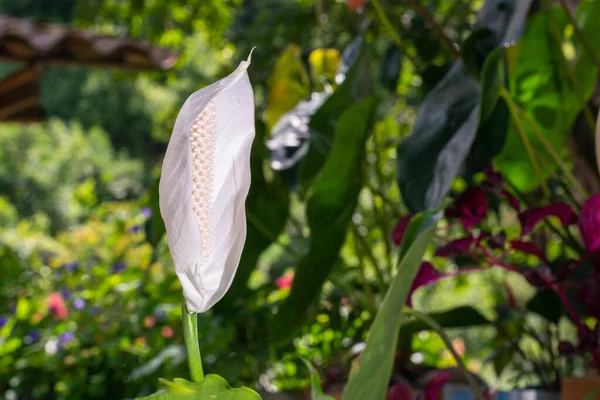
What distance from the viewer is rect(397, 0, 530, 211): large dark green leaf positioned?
1.52ft

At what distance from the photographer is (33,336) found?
1.23m

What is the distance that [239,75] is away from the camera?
257 millimetres

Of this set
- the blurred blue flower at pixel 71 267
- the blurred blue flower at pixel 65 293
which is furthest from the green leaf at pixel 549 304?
the blurred blue flower at pixel 71 267

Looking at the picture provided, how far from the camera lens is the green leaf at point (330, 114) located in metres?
0.67

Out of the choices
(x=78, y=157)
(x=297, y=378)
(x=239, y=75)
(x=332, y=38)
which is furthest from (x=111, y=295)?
(x=78, y=157)

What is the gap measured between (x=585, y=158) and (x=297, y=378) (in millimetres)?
419

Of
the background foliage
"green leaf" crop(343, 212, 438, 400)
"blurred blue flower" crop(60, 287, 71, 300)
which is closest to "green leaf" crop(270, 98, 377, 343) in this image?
the background foliage

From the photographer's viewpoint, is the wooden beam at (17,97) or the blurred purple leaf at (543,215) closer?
the blurred purple leaf at (543,215)

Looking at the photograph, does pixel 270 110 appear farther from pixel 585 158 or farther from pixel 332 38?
pixel 332 38

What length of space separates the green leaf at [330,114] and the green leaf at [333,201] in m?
0.06

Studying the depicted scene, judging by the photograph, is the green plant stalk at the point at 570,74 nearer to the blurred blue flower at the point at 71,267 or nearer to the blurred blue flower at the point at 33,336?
the blurred blue flower at the point at 33,336

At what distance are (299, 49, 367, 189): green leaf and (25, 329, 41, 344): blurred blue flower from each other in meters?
0.67

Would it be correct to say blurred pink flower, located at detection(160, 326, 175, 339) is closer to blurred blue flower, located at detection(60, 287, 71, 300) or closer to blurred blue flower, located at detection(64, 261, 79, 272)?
blurred blue flower, located at detection(60, 287, 71, 300)

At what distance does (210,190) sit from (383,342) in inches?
4.2
